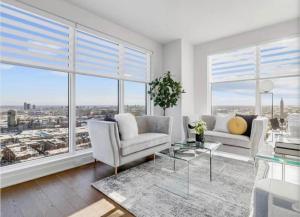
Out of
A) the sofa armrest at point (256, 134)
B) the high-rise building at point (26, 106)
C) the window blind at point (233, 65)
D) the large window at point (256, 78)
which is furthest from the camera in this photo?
the window blind at point (233, 65)

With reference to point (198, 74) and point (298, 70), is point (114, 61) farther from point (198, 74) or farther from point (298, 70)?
point (298, 70)

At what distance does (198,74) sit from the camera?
15.6 ft

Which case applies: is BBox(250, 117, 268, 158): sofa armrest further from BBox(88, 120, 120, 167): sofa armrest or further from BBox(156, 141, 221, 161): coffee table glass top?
BBox(88, 120, 120, 167): sofa armrest

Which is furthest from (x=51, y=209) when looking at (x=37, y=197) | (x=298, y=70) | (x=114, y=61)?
(x=298, y=70)

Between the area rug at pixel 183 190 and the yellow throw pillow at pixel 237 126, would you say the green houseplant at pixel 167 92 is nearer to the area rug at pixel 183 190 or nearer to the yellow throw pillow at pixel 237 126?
the yellow throw pillow at pixel 237 126

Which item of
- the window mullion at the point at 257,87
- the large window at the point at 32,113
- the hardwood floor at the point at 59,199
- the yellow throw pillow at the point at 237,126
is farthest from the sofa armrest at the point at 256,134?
the large window at the point at 32,113

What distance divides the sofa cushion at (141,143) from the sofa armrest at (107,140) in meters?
0.13

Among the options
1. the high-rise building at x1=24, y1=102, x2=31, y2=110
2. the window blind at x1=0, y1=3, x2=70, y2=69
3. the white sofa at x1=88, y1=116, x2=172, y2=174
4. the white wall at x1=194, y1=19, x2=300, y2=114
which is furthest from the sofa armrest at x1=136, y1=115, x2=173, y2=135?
the high-rise building at x1=24, y1=102, x2=31, y2=110

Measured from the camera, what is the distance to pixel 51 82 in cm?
278

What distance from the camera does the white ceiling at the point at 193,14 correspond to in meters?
2.86

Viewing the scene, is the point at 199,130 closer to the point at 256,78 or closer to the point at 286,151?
the point at 286,151

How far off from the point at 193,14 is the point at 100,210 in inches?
139

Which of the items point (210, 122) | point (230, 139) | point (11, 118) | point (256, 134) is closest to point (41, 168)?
point (11, 118)

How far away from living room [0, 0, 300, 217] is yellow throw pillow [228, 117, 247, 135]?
26 mm
